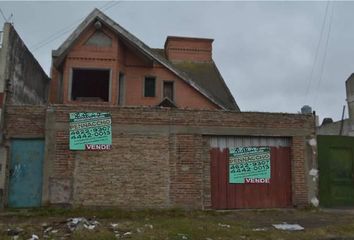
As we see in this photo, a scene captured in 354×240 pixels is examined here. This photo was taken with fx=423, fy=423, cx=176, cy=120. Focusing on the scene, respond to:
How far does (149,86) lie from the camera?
59.1 feet

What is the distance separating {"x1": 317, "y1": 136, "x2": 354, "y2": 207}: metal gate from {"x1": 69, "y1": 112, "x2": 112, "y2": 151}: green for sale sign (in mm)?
7035

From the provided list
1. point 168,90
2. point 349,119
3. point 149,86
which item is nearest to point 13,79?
point 149,86

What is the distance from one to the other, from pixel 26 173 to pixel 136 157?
10.3 feet

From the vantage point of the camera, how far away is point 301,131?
45.0 ft

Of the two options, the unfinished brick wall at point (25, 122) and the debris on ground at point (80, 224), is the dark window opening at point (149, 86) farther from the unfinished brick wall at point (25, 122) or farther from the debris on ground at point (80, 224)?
the debris on ground at point (80, 224)

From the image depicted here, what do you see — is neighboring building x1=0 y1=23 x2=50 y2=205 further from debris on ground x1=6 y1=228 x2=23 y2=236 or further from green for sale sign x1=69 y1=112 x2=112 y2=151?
debris on ground x1=6 y1=228 x2=23 y2=236

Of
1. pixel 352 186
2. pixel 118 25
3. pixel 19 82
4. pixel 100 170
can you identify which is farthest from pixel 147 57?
pixel 352 186

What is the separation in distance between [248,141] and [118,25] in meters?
7.04

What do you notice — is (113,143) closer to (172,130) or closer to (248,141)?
(172,130)

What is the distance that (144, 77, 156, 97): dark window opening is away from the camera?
58.8 feet

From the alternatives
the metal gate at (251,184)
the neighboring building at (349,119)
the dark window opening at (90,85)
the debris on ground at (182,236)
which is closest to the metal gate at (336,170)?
the metal gate at (251,184)

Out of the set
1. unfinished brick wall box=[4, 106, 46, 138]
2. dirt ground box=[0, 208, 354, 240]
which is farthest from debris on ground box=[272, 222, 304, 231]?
unfinished brick wall box=[4, 106, 46, 138]

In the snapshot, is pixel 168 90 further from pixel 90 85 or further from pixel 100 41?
pixel 100 41

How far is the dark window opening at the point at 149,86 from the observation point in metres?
17.9
